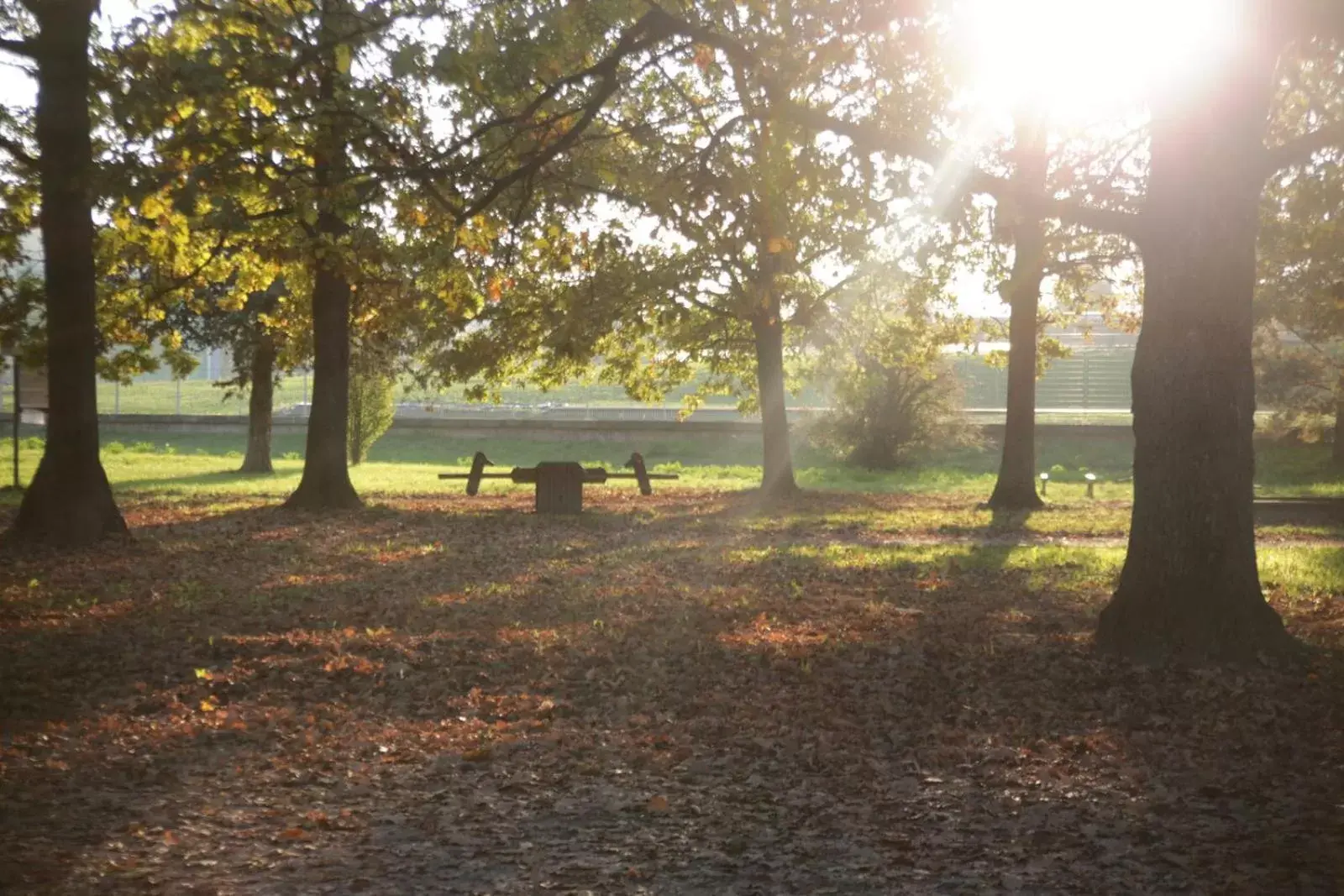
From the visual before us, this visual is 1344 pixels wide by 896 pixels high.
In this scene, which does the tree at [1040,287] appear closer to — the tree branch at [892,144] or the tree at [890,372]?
the tree at [890,372]

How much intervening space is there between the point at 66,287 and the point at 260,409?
21.1 meters

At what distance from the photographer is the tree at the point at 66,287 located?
14.8 m

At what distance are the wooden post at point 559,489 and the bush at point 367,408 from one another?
16.3 meters

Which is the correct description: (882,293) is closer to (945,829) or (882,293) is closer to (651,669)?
(651,669)

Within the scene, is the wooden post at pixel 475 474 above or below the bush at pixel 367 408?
below

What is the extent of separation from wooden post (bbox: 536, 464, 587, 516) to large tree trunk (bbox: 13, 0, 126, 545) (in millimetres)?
7053

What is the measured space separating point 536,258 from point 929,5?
13292mm

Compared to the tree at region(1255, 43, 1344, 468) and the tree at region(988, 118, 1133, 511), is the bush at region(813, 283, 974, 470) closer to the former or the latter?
the tree at region(988, 118, 1133, 511)

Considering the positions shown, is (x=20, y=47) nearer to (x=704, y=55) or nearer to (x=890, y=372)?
(x=704, y=55)

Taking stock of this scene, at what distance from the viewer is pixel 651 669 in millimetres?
8891

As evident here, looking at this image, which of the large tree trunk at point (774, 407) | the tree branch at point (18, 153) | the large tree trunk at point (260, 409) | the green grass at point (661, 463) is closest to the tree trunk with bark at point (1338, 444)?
the green grass at point (661, 463)

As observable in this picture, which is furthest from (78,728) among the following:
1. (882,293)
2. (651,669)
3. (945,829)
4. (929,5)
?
(882,293)

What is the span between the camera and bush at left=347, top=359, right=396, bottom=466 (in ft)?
122

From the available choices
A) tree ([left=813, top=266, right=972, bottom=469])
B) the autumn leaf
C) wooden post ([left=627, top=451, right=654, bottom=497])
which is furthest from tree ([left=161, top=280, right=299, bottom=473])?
the autumn leaf
